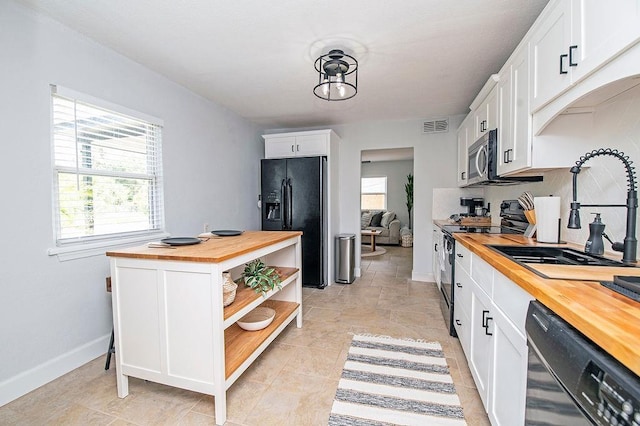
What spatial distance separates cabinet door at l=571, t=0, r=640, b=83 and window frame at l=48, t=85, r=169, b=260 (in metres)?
3.00

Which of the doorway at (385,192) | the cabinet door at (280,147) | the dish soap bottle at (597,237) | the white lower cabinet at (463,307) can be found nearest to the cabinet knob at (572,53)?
the dish soap bottle at (597,237)

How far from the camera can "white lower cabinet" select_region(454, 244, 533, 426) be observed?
42.5 inches

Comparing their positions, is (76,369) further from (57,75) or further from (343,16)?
(343,16)

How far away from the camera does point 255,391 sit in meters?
1.78

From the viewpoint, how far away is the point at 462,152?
362cm

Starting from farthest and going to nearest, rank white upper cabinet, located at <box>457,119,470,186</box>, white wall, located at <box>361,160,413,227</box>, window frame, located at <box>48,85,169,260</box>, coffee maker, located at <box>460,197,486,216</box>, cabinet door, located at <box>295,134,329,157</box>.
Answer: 1. white wall, located at <box>361,160,413,227</box>
2. cabinet door, located at <box>295,134,329,157</box>
3. coffee maker, located at <box>460,197,486,216</box>
4. white upper cabinet, located at <box>457,119,470,186</box>
5. window frame, located at <box>48,85,169,260</box>

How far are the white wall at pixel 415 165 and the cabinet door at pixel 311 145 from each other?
0.62m

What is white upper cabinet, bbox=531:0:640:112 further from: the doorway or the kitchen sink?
the doorway

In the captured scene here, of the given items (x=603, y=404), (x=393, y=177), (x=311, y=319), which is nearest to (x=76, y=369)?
(x=311, y=319)

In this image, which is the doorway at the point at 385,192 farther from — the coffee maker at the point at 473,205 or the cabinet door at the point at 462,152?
the cabinet door at the point at 462,152

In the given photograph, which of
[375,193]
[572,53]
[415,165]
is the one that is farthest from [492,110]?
[375,193]

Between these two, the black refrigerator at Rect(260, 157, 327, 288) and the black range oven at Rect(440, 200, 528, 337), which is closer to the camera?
the black range oven at Rect(440, 200, 528, 337)

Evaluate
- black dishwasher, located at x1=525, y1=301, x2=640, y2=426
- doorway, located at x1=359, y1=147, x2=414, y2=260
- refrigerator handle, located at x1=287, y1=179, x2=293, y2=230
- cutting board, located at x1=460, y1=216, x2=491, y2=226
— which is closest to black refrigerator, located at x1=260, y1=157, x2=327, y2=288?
refrigerator handle, located at x1=287, y1=179, x2=293, y2=230

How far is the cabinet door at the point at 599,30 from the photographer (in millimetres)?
943
